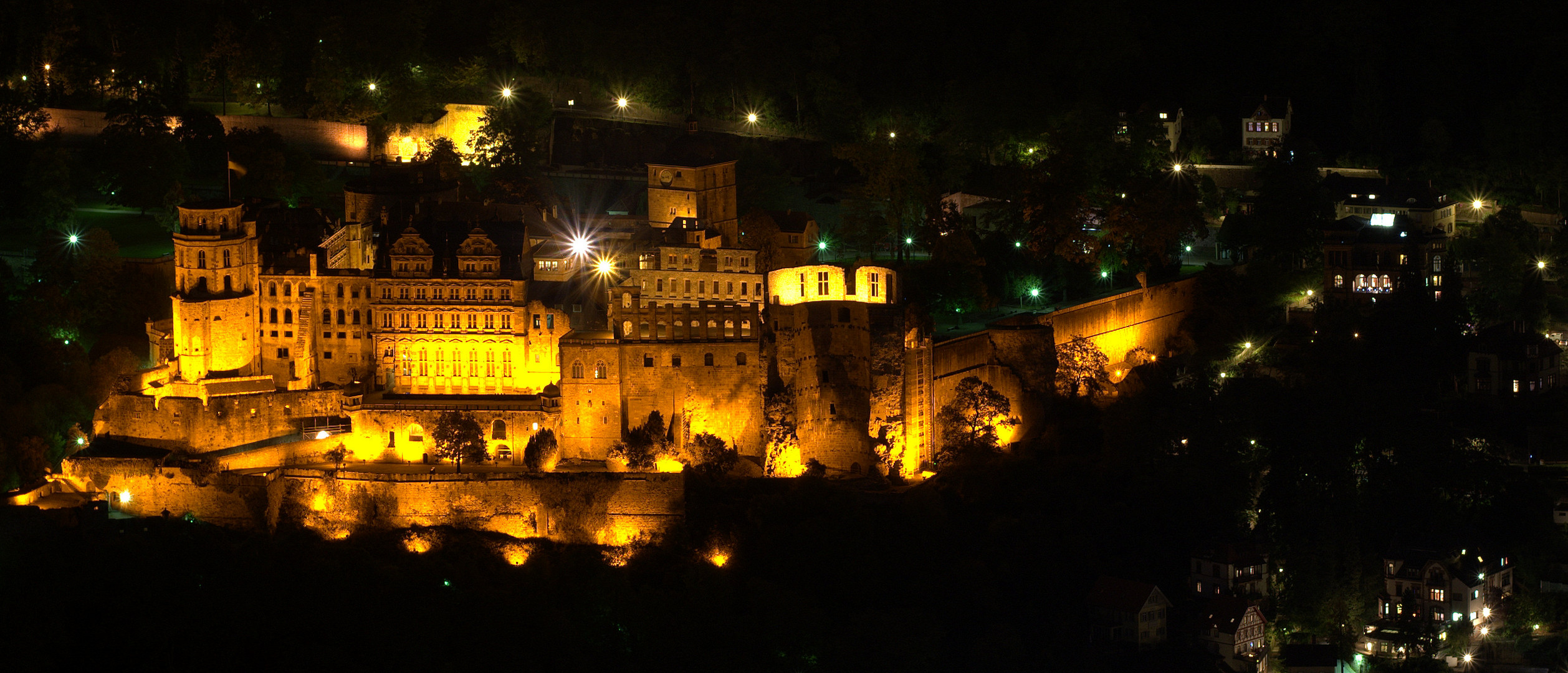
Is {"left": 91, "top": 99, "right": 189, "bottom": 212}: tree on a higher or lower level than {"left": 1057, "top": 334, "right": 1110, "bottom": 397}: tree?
higher

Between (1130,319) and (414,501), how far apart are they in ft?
86.5

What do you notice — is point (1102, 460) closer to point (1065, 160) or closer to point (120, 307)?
point (1065, 160)

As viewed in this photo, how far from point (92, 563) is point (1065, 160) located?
3638 cm

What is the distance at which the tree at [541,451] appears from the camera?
6562 cm

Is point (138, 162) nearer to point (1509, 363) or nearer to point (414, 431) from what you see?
point (414, 431)

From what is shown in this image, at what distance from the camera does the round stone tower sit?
68688 millimetres

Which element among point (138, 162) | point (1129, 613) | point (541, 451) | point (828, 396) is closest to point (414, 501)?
point (541, 451)

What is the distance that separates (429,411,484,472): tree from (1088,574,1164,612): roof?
60.4 feet

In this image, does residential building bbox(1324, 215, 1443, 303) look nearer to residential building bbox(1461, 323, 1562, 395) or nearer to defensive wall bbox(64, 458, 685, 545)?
residential building bbox(1461, 323, 1562, 395)

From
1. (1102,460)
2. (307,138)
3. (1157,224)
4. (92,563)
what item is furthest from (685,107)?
(92,563)

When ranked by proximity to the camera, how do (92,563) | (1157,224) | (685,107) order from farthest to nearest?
(685,107) → (1157,224) → (92,563)

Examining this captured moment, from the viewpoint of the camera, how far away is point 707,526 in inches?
2522

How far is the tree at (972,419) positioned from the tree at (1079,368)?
2924 millimetres

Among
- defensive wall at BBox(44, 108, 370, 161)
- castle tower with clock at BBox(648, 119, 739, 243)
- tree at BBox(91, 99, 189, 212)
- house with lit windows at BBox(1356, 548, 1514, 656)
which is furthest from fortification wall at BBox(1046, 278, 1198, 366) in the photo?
tree at BBox(91, 99, 189, 212)
